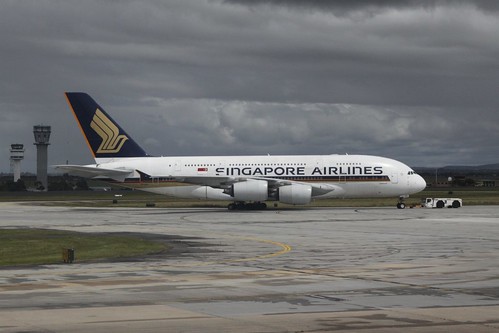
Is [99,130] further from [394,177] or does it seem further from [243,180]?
[394,177]

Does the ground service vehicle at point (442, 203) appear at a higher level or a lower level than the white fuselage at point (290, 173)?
lower

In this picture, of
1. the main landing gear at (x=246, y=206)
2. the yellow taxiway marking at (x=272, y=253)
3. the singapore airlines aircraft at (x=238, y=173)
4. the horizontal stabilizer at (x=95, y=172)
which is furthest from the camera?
the main landing gear at (x=246, y=206)

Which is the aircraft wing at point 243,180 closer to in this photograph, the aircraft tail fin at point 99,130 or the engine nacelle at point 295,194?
the engine nacelle at point 295,194

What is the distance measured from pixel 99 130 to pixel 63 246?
42.9m

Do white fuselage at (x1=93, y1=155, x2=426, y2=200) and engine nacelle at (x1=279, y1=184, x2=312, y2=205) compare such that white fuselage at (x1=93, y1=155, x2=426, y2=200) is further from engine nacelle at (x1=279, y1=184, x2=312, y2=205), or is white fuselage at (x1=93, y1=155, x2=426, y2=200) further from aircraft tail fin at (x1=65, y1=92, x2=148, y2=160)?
aircraft tail fin at (x1=65, y1=92, x2=148, y2=160)

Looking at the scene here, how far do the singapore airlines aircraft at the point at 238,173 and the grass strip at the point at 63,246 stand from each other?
2926cm

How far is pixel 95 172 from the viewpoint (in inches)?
2886

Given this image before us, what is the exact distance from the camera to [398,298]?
18484mm

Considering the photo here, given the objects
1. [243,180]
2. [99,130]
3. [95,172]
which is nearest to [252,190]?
[243,180]

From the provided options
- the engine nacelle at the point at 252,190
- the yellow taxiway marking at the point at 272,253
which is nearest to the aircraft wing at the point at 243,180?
the engine nacelle at the point at 252,190

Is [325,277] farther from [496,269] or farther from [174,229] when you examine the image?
[174,229]

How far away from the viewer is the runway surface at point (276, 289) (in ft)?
50.4

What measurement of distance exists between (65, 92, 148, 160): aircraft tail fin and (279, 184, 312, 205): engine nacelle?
15.6 metres

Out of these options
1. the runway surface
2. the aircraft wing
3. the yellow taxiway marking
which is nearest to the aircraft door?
the aircraft wing
